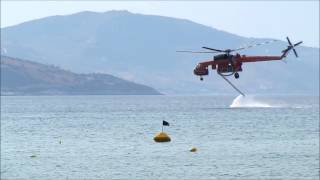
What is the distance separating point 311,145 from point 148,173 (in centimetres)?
5661

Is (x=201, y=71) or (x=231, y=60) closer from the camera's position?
(x=231, y=60)

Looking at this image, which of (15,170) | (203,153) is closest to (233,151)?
(203,153)

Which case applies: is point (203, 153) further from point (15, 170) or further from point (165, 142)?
point (15, 170)

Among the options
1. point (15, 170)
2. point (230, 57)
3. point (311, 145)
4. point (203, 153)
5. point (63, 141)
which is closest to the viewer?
point (230, 57)

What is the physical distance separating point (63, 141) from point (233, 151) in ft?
153

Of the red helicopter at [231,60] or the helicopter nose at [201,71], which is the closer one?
the red helicopter at [231,60]

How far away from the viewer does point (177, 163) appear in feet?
475

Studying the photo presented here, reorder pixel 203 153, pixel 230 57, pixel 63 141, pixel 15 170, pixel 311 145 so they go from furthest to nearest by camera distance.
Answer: pixel 63 141
pixel 311 145
pixel 203 153
pixel 15 170
pixel 230 57

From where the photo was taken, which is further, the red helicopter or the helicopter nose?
the helicopter nose

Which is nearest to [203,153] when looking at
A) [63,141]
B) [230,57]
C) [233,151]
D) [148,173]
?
[233,151]

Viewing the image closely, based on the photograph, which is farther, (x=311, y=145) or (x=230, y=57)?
(x=311, y=145)

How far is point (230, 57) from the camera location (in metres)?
65.5

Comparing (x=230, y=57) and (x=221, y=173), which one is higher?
(x=230, y=57)

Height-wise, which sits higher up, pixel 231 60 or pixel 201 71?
pixel 231 60
